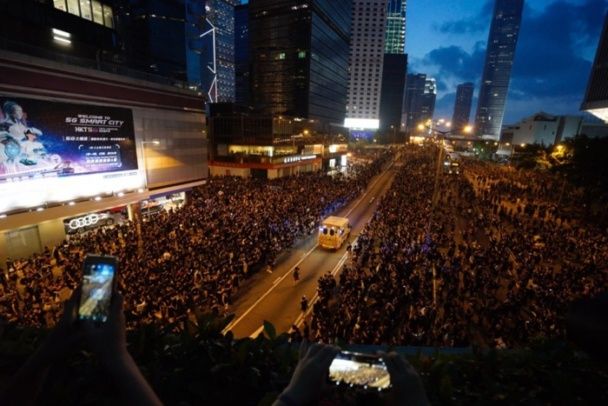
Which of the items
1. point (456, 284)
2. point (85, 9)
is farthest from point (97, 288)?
point (85, 9)

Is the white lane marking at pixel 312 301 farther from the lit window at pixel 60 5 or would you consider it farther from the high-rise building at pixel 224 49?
the high-rise building at pixel 224 49

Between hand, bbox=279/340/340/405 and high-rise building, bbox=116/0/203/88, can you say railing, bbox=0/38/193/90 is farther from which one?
high-rise building, bbox=116/0/203/88

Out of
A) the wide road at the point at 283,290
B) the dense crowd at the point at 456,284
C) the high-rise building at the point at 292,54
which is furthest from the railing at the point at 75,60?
the high-rise building at the point at 292,54

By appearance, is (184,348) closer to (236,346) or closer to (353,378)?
(236,346)

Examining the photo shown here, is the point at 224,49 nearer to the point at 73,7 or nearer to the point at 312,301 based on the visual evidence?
the point at 73,7

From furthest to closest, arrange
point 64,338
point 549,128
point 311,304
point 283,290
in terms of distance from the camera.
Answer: point 549,128 → point 283,290 → point 311,304 → point 64,338
